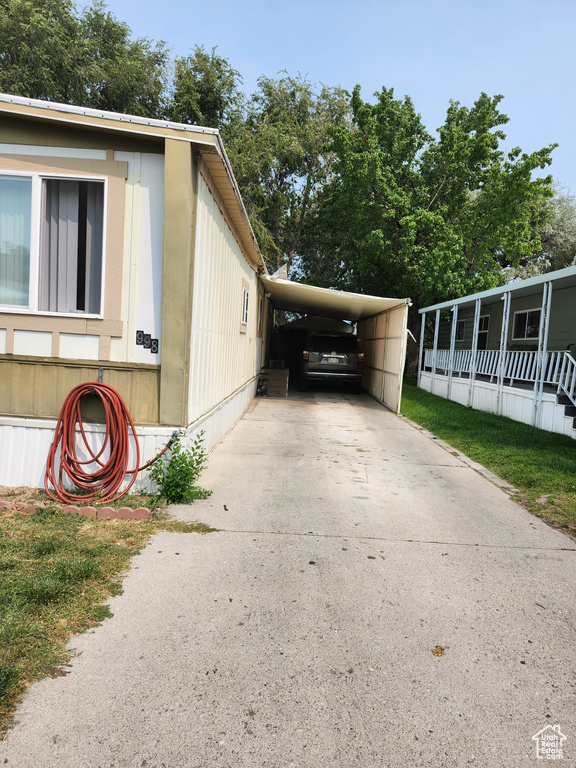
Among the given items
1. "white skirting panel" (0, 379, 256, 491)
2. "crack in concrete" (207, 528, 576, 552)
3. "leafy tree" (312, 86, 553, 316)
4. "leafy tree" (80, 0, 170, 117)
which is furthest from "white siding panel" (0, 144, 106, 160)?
"leafy tree" (80, 0, 170, 117)

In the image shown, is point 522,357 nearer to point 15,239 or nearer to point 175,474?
point 175,474

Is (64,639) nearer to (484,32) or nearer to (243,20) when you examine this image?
(484,32)

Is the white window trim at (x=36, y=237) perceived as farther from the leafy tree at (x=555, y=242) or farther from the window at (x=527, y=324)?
the leafy tree at (x=555, y=242)

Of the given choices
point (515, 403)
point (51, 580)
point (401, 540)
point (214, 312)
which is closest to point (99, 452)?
point (51, 580)

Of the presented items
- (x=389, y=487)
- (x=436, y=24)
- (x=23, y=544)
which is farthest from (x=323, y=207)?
(x=23, y=544)

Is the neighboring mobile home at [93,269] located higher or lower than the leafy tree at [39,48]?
→ lower

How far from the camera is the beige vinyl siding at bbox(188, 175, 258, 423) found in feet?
17.7

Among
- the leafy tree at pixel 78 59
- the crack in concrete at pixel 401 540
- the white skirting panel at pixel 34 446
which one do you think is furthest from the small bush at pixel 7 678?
the leafy tree at pixel 78 59

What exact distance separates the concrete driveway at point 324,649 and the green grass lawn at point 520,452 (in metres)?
0.66

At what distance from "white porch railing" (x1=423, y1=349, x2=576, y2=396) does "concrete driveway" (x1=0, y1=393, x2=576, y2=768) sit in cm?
529

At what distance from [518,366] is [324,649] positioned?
10550 millimetres

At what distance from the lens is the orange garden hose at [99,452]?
189 inches

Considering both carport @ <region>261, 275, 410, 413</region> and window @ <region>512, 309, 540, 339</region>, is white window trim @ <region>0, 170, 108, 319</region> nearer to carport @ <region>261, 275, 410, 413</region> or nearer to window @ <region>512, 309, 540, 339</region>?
carport @ <region>261, 275, 410, 413</region>

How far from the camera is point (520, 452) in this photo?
25.5 feet
